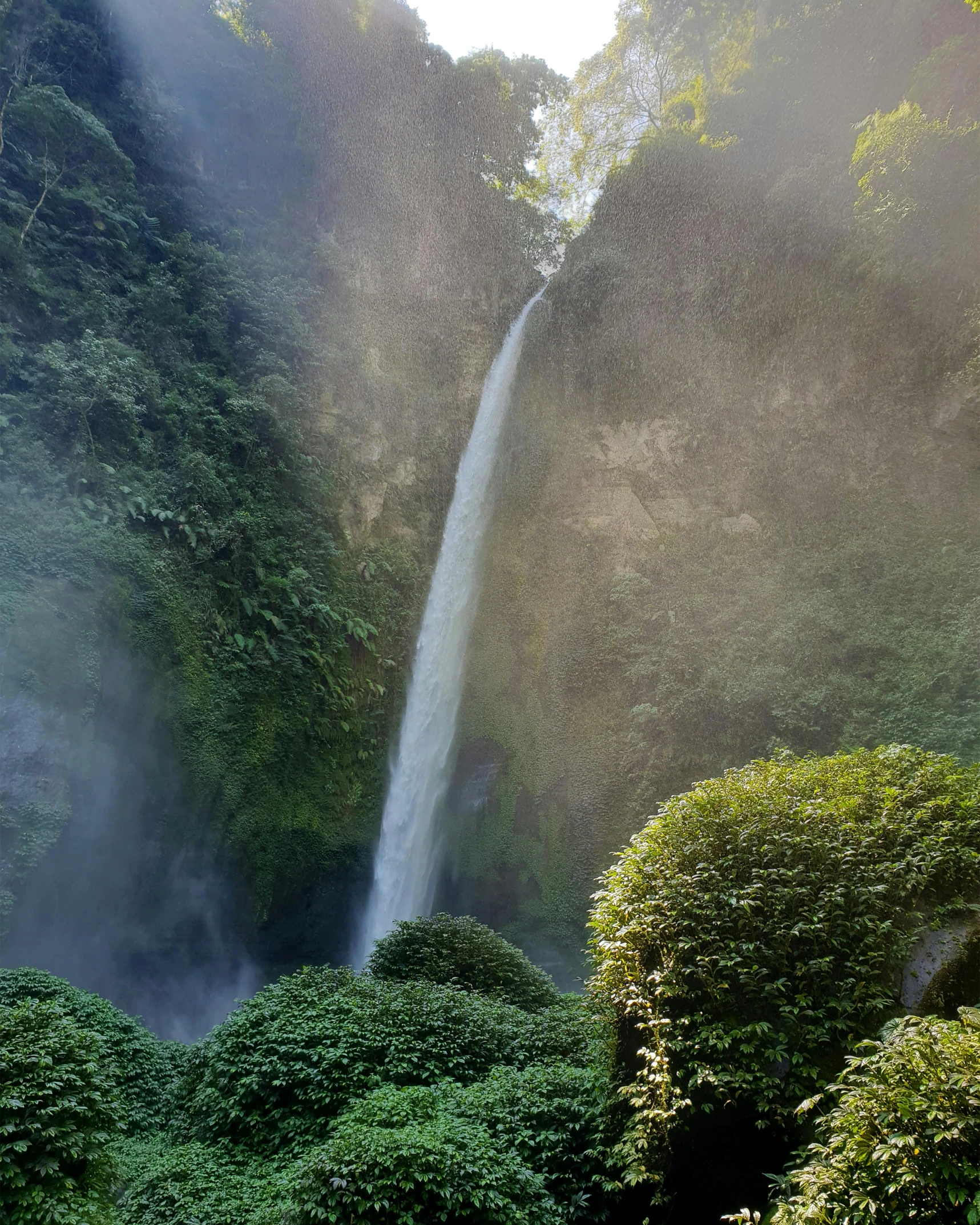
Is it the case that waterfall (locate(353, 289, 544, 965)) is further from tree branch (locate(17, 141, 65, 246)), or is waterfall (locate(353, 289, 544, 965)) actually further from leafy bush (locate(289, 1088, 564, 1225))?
tree branch (locate(17, 141, 65, 246))

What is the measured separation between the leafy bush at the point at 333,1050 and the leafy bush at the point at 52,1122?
1030 millimetres

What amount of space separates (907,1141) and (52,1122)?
4803 millimetres

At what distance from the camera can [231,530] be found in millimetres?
13133

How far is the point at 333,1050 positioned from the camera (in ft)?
19.5

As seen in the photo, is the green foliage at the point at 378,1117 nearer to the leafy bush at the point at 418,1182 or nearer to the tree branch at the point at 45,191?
the leafy bush at the point at 418,1182

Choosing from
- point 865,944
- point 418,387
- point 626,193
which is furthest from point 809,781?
point 626,193

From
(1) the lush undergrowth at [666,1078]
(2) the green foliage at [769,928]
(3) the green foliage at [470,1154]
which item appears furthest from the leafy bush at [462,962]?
(2) the green foliage at [769,928]

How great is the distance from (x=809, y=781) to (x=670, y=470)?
1129 cm

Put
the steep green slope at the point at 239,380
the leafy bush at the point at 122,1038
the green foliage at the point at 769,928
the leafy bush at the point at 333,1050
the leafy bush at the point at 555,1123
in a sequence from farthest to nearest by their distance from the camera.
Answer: the steep green slope at the point at 239,380 → the leafy bush at the point at 122,1038 → the leafy bush at the point at 333,1050 → the leafy bush at the point at 555,1123 → the green foliage at the point at 769,928

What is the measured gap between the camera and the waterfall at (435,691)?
13.5m

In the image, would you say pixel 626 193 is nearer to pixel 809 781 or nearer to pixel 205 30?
pixel 205 30

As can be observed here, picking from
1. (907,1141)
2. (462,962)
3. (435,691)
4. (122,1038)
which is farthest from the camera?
(435,691)

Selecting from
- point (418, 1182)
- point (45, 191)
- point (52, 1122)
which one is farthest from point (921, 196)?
point (52, 1122)

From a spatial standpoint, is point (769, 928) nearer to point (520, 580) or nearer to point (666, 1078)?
point (666, 1078)
